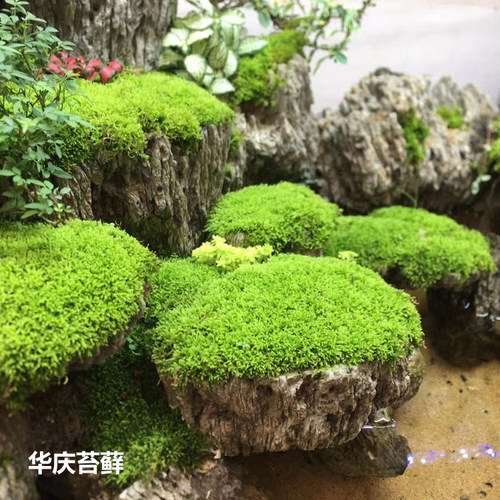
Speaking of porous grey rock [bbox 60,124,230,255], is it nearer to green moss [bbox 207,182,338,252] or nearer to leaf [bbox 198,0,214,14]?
green moss [bbox 207,182,338,252]

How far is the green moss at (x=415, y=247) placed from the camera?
403 cm

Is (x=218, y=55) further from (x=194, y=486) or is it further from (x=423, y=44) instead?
(x=194, y=486)

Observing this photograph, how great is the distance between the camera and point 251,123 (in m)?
4.71

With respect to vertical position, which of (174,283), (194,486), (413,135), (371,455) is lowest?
(371,455)

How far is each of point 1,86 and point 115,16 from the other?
5.87 ft

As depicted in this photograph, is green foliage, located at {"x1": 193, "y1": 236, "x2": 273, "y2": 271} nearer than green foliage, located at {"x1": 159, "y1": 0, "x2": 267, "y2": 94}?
Yes

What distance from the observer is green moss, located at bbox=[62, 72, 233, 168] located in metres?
2.92

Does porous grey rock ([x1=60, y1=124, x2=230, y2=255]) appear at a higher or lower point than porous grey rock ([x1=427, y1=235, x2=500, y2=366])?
higher

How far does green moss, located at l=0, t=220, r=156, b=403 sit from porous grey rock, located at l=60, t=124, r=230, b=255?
0.35 m

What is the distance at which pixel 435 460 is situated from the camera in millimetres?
3418

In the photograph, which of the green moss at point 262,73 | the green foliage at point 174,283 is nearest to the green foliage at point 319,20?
the green moss at point 262,73

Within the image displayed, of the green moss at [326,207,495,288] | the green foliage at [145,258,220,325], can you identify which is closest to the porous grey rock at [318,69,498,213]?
the green moss at [326,207,495,288]

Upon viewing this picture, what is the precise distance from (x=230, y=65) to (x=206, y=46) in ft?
0.96

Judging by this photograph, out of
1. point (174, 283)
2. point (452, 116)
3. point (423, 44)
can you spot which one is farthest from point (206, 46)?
point (452, 116)
